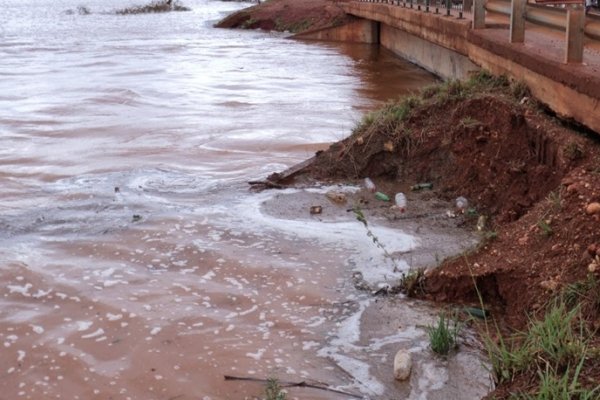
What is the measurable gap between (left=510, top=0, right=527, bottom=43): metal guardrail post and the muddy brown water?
7.85 feet

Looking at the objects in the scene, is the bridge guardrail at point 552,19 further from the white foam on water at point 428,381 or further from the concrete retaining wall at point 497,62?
the white foam on water at point 428,381

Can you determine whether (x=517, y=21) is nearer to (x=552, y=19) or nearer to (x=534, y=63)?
A: (x=552, y=19)

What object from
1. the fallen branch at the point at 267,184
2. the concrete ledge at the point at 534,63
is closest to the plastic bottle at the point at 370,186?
the fallen branch at the point at 267,184

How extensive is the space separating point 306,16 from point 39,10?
23845 mm

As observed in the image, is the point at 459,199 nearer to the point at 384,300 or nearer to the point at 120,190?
the point at 384,300

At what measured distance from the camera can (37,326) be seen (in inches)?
208

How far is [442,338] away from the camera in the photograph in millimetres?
4660

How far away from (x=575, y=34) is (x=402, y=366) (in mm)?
3541

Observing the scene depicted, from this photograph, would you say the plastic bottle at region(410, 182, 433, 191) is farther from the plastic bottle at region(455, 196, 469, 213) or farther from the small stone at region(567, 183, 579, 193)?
the small stone at region(567, 183, 579, 193)

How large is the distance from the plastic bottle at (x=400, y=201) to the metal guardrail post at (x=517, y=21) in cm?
218

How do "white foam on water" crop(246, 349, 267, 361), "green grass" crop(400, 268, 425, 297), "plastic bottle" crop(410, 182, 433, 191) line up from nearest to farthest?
1. "white foam on water" crop(246, 349, 267, 361)
2. "green grass" crop(400, 268, 425, 297)
3. "plastic bottle" crop(410, 182, 433, 191)

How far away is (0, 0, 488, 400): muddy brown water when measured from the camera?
15.3 ft

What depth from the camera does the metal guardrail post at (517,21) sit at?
27.0ft

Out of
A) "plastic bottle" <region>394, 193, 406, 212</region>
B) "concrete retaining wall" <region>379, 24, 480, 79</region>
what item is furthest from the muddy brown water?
"concrete retaining wall" <region>379, 24, 480, 79</region>
